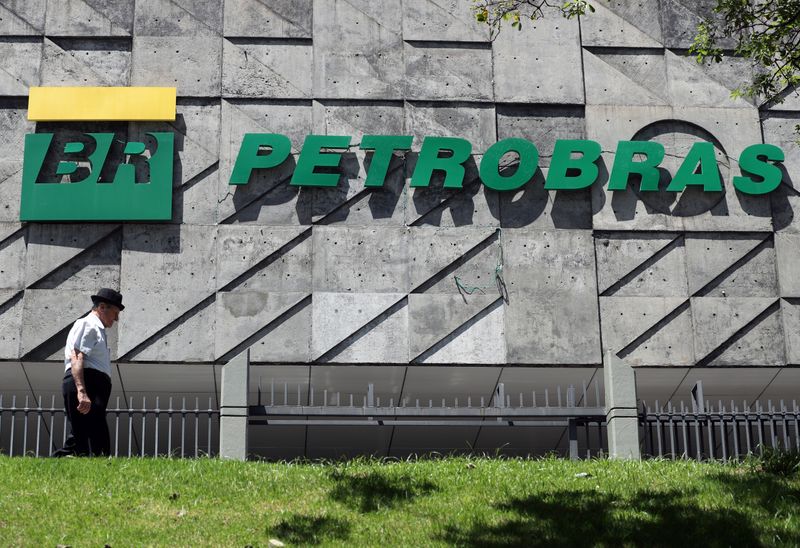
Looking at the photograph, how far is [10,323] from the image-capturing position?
20141mm

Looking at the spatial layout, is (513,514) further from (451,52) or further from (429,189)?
(451,52)

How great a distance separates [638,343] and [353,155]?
5.66 meters

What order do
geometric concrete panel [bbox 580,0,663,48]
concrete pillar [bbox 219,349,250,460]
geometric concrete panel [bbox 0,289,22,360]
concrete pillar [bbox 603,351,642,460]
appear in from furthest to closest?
geometric concrete panel [bbox 580,0,663,48]
geometric concrete panel [bbox 0,289,22,360]
concrete pillar [bbox 603,351,642,460]
concrete pillar [bbox 219,349,250,460]

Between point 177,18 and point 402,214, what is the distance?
203 inches

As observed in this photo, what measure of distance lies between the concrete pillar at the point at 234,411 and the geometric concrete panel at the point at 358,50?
7190 millimetres

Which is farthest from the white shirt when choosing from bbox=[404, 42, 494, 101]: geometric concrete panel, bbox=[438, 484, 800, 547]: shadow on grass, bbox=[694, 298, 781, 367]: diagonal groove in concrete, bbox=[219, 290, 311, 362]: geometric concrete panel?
bbox=[694, 298, 781, 367]: diagonal groove in concrete

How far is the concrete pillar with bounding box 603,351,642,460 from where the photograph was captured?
15602 mm

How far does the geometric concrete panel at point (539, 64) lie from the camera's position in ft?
71.6

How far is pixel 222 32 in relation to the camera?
71.3 ft

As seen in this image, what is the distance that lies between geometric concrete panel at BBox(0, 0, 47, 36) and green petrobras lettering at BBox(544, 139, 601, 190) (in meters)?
8.97

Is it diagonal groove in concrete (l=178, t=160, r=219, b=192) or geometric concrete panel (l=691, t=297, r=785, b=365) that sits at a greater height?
diagonal groove in concrete (l=178, t=160, r=219, b=192)

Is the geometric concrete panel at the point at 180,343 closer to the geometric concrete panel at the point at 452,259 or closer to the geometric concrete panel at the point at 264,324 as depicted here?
the geometric concrete panel at the point at 264,324

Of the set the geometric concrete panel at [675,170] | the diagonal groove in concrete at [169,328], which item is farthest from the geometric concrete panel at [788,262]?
the diagonal groove in concrete at [169,328]

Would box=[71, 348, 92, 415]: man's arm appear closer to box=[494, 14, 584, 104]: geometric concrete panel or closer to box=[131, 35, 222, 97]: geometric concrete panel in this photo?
box=[131, 35, 222, 97]: geometric concrete panel
